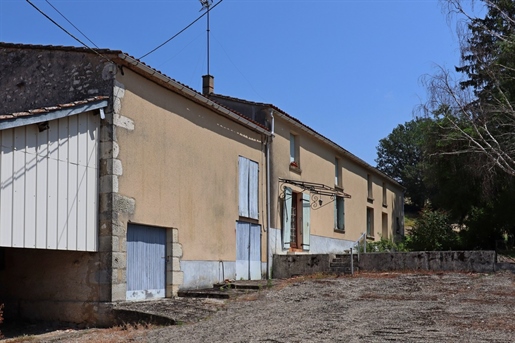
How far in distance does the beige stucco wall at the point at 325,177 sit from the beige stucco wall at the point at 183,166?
196 cm

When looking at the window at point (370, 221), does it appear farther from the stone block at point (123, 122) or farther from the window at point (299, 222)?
the stone block at point (123, 122)

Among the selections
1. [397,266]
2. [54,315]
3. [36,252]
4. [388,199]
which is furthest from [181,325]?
[388,199]

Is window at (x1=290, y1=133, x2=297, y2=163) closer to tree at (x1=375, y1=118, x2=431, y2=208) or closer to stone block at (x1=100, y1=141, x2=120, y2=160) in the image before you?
stone block at (x1=100, y1=141, x2=120, y2=160)

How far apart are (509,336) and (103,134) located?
8.17 metres

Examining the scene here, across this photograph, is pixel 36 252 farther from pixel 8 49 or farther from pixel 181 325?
pixel 8 49

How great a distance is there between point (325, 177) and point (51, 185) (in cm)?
1300

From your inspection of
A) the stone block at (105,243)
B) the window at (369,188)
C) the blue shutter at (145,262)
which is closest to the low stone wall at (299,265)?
the blue shutter at (145,262)

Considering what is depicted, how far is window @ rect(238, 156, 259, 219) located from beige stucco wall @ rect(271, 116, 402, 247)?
966 mm

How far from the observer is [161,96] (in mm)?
13648

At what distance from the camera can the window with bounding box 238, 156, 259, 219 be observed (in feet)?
54.8

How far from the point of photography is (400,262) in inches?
634

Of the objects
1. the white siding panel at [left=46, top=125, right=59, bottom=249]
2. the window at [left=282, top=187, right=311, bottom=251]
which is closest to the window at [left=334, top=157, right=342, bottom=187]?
the window at [left=282, top=187, right=311, bottom=251]

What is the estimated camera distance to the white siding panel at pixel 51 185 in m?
9.89

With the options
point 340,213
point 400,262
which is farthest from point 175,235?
point 340,213
